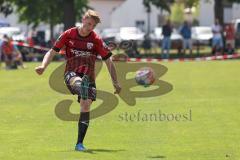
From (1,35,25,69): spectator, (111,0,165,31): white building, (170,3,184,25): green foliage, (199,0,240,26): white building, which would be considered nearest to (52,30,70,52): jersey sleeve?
(1,35,25,69): spectator

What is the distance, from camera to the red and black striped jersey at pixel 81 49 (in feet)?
38.2

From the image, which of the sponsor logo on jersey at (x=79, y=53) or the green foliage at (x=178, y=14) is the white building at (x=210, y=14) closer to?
the green foliage at (x=178, y=14)

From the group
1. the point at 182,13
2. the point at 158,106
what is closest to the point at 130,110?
the point at 158,106

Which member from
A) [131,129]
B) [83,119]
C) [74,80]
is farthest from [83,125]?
[131,129]

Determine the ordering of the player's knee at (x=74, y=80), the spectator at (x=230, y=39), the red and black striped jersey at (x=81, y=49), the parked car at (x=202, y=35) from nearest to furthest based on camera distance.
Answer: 1. the player's knee at (x=74, y=80)
2. the red and black striped jersey at (x=81, y=49)
3. the spectator at (x=230, y=39)
4. the parked car at (x=202, y=35)

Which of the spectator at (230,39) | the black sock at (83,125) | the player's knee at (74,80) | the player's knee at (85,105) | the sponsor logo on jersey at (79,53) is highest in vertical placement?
the sponsor logo on jersey at (79,53)

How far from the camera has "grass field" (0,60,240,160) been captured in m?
11.2

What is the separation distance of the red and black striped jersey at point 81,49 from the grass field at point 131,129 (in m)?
1.18

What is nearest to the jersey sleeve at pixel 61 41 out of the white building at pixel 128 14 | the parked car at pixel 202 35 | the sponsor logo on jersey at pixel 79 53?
the sponsor logo on jersey at pixel 79 53

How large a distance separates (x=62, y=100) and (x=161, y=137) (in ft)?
→ 23.8

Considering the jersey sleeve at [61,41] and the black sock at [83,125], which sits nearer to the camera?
the black sock at [83,125]

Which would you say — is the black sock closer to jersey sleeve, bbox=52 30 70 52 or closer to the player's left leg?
the player's left leg

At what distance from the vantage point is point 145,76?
74.5 feet

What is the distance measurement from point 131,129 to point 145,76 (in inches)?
345
